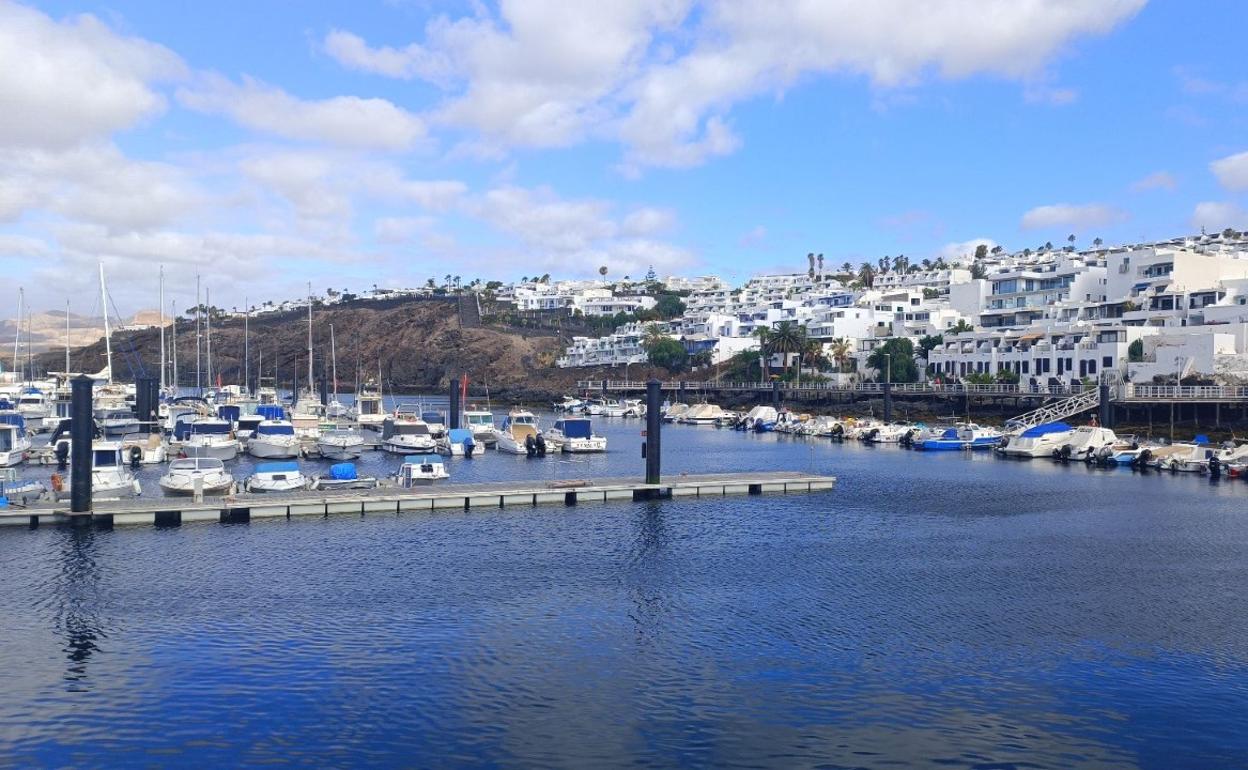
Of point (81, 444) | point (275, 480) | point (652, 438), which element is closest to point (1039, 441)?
point (652, 438)

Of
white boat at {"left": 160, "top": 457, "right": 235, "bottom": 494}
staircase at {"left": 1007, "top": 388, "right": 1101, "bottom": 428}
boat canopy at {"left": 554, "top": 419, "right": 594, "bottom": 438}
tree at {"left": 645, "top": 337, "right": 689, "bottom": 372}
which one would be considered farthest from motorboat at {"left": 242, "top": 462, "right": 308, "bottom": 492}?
tree at {"left": 645, "top": 337, "right": 689, "bottom": 372}

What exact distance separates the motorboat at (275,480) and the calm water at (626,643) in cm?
654

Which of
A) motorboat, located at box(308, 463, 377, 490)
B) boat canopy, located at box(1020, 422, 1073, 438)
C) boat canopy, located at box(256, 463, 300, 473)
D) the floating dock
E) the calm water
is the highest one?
boat canopy, located at box(1020, 422, 1073, 438)

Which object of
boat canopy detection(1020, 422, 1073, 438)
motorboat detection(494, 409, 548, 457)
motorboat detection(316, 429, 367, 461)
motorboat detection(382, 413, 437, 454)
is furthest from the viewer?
boat canopy detection(1020, 422, 1073, 438)

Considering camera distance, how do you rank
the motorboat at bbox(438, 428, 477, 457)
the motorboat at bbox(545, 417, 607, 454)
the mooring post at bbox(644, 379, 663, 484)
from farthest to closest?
the motorboat at bbox(545, 417, 607, 454) < the motorboat at bbox(438, 428, 477, 457) < the mooring post at bbox(644, 379, 663, 484)

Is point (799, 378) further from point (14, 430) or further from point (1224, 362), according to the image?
point (14, 430)

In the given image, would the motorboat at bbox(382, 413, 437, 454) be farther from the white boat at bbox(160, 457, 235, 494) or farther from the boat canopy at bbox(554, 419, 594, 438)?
the white boat at bbox(160, 457, 235, 494)

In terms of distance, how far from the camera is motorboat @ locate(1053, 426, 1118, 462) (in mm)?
74875

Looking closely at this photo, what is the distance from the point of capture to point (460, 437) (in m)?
79.3

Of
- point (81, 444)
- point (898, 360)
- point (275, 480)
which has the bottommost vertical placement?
point (275, 480)

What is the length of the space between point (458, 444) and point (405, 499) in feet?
103

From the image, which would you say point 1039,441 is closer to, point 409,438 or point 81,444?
point 409,438

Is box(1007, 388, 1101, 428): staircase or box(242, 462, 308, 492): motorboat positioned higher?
box(1007, 388, 1101, 428): staircase

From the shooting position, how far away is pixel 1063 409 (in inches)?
3541
